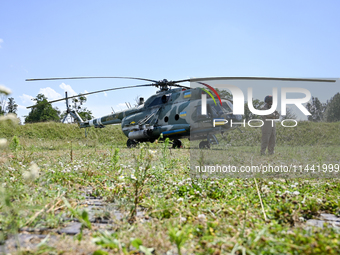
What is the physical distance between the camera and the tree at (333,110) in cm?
689

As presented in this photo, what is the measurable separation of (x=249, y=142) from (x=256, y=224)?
301 inches

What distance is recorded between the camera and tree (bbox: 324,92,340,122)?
271 inches

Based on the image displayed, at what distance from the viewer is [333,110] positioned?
7.05 m

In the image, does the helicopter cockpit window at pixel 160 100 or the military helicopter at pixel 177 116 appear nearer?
the military helicopter at pixel 177 116

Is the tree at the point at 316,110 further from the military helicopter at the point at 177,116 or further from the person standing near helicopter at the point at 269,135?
the military helicopter at the point at 177,116

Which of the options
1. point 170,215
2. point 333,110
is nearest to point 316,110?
point 333,110

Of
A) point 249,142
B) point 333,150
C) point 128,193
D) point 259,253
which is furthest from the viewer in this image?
point 249,142

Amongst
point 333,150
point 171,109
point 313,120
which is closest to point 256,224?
point 313,120

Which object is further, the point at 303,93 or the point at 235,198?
the point at 303,93

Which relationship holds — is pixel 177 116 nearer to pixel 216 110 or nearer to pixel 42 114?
pixel 216 110

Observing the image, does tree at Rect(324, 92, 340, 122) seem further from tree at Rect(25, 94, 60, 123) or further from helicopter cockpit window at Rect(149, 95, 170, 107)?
tree at Rect(25, 94, 60, 123)

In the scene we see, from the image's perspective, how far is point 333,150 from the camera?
297 inches

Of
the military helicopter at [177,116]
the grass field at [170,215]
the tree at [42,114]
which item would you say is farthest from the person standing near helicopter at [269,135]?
the tree at [42,114]

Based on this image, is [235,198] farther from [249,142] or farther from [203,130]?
[203,130]
